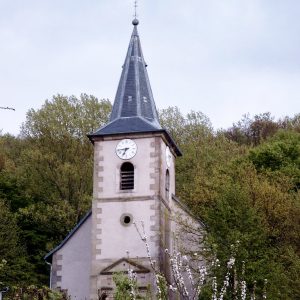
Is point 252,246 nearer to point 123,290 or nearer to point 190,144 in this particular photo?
point 123,290

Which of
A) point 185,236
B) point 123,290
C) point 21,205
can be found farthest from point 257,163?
point 123,290

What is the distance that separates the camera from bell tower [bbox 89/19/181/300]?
2864cm

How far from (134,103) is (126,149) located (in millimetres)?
2213

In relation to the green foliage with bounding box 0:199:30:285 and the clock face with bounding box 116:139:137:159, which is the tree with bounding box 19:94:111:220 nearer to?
the green foliage with bounding box 0:199:30:285

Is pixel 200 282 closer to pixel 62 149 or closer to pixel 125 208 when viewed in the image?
pixel 125 208

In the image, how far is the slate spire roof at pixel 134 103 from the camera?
30.3m

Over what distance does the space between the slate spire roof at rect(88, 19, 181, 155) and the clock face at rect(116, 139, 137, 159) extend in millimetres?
403

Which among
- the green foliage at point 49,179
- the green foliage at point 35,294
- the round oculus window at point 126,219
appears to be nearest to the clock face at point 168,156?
the round oculus window at point 126,219

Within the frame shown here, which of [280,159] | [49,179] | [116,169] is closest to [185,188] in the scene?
[280,159]

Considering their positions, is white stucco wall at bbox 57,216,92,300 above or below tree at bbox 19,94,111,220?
below

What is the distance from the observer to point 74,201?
42.1 meters

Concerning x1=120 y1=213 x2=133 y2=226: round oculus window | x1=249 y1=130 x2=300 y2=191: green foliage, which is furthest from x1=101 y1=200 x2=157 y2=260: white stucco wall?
x1=249 y1=130 x2=300 y2=191: green foliage

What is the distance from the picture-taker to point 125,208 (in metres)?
29.4

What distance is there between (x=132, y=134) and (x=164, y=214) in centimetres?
314
